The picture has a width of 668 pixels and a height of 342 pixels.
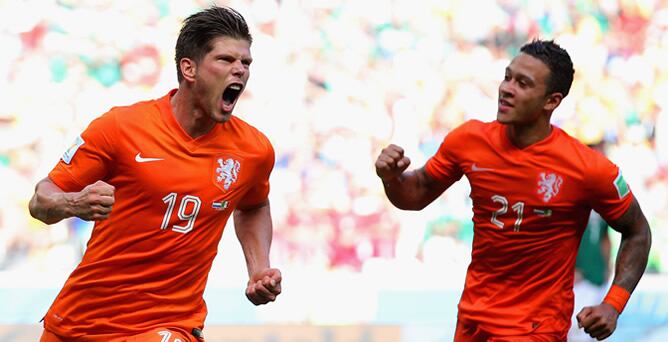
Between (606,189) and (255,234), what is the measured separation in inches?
61.6

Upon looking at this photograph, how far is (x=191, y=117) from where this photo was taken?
471 cm

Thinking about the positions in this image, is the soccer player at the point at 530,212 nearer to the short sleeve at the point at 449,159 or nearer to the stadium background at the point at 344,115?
the short sleeve at the point at 449,159

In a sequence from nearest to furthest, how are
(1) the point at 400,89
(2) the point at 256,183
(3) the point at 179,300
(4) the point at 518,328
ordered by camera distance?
1. (3) the point at 179,300
2. (2) the point at 256,183
3. (4) the point at 518,328
4. (1) the point at 400,89

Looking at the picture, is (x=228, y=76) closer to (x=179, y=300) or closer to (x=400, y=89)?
(x=179, y=300)

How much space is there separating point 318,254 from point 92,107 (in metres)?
2.17

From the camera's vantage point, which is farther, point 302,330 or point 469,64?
point 469,64

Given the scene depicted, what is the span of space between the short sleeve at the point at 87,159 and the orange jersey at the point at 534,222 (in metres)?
1.78

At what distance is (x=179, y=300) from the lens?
15.1ft

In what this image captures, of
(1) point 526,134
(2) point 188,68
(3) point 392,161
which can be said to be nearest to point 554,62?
(1) point 526,134

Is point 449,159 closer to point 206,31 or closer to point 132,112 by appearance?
point 206,31

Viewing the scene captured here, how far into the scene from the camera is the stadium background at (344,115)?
367 inches

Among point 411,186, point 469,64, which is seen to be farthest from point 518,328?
point 469,64

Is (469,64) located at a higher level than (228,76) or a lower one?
higher

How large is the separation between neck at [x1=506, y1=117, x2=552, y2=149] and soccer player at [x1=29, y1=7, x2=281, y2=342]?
137 centimetres
